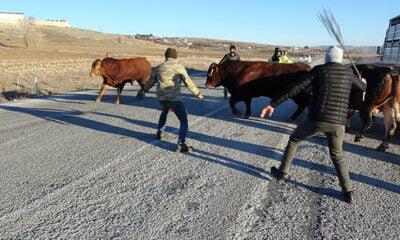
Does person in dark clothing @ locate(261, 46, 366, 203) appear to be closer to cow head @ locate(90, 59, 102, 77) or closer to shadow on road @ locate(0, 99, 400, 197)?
shadow on road @ locate(0, 99, 400, 197)

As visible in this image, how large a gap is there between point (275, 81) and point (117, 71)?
5388mm

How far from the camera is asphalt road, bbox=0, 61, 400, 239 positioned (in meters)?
3.41

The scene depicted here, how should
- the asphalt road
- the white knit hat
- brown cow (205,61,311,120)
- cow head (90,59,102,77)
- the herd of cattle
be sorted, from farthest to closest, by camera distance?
cow head (90,59,102,77)
brown cow (205,61,311,120)
the herd of cattle
the white knit hat
the asphalt road

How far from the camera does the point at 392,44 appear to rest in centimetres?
1384

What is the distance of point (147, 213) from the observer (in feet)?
12.1

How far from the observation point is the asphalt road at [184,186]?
11.2 ft

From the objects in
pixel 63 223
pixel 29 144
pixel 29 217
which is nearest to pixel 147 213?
pixel 63 223

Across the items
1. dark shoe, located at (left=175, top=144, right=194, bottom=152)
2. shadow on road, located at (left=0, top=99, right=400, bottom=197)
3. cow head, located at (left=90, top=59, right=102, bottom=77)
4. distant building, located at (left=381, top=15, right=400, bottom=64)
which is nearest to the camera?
shadow on road, located at (left=0, top=99, right=400, bottom=197)

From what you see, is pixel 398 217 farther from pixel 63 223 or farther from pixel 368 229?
pixel 63 223

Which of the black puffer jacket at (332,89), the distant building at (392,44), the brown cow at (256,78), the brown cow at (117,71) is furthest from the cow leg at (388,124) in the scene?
the brown cow at (117,71)

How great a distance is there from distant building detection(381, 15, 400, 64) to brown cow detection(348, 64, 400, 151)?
691 centimetres

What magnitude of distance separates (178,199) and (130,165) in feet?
4.67

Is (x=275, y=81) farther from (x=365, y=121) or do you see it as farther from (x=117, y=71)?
(x=117, y=71)

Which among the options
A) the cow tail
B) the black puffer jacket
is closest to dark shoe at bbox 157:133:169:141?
the black puffer jacket
